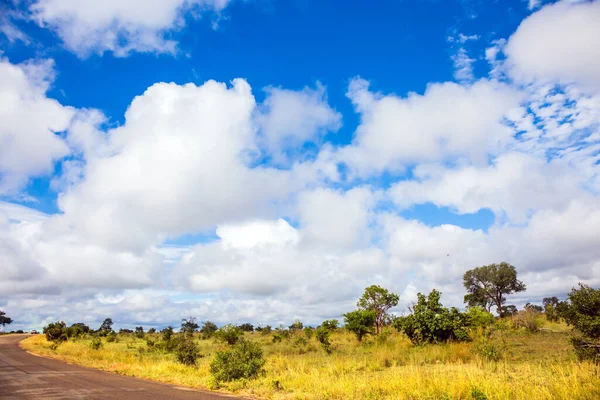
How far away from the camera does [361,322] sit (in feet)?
103

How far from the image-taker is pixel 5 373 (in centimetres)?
1675

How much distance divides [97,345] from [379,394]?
30.0m

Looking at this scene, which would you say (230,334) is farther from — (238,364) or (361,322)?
(238,364)

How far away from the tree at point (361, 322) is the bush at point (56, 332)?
3624 centimetres

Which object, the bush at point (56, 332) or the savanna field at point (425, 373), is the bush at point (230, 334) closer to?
the savanna field at point (425, 373)

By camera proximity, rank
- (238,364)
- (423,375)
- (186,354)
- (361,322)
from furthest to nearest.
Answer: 1. (361,322)
2. (186,354)
3. (238,364)
4. (423,375)

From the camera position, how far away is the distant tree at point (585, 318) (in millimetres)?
13461

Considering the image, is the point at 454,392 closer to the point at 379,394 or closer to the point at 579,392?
the point at 379,394

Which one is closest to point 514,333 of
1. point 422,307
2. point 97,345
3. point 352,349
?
point 422,307

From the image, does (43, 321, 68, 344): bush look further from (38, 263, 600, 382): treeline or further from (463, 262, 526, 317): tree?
(463, 262, 526, 317): tree

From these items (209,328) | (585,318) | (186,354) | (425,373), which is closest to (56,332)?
(209,328)


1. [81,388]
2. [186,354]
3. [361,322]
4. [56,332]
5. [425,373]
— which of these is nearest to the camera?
[81,388]

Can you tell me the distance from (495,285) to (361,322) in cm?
4067

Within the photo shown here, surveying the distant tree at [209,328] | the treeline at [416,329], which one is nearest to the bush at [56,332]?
the treeline at [416,329]
